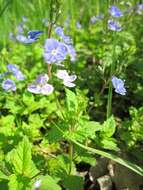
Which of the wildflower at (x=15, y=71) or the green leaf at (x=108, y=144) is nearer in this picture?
the green leaf at (x=108, y=144)

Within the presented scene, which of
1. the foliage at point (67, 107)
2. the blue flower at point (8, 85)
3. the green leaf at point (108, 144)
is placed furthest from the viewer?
the blue flower at point (8, 85)

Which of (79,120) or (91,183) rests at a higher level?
(79,120)

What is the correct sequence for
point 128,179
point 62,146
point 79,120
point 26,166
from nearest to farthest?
1. point 26,166
2. point 79,120
3. point 128,179
4. point 62,146

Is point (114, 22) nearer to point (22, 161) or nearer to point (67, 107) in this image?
point (67, 107)

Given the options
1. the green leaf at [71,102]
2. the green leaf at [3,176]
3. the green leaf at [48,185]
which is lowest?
the green leaf at [48,185]

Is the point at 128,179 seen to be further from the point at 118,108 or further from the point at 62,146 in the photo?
the point at 118,108

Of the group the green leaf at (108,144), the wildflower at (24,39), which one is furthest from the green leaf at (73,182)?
the wildflower at (24,39)

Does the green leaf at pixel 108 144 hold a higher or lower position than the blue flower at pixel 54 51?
lower

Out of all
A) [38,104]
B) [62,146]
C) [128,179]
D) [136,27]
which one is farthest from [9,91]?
[136,27]

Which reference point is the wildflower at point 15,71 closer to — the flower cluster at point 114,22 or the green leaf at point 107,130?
the flower cluster at point 114,22
